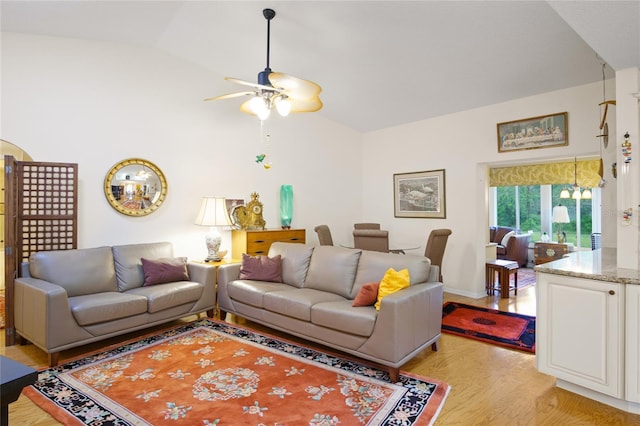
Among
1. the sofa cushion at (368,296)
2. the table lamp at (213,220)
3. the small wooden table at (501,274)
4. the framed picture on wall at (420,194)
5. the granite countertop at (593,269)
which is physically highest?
the framed picture on wall at (420,194)

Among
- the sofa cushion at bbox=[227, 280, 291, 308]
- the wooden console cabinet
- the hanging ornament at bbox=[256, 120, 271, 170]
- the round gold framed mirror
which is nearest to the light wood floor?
the sofa cushion at bbox=[227, 280, 291, 308]

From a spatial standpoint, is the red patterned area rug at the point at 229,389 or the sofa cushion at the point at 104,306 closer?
the red patterned area rug at the point at 229,389

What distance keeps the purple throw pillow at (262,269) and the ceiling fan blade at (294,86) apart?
74.9 inches

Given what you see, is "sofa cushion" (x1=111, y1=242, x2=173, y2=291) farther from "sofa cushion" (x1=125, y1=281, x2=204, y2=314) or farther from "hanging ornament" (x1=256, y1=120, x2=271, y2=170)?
"hanging ornament" (x1=256, y1=120, x2=271, y2=170)

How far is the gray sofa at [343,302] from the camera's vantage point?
2.70m

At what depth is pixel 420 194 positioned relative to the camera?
229 inches

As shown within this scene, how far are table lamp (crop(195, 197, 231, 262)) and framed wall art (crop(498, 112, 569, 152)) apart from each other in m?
3.86

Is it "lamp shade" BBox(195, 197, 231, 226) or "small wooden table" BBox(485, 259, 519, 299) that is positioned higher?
"lamp shade" BBox(195, 197, 231, 226)

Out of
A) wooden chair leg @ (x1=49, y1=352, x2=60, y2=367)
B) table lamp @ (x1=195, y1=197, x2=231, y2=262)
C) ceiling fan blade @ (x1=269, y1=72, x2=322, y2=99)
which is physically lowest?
wooden chair leg @ (x1=49, y1=352, x2=60, y2=367)

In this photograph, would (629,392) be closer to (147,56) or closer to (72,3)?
(72,3)

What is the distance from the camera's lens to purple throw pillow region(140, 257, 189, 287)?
3.85 meters

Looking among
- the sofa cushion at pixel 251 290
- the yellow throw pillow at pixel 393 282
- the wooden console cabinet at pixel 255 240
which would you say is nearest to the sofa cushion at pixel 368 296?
the yellow throw pillow at pixel 393 282

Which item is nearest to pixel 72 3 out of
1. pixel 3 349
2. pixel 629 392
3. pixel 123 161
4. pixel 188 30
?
pixel 188 30

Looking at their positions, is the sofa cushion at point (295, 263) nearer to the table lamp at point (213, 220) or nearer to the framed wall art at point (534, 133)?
the table lamp at point (213, 220)
